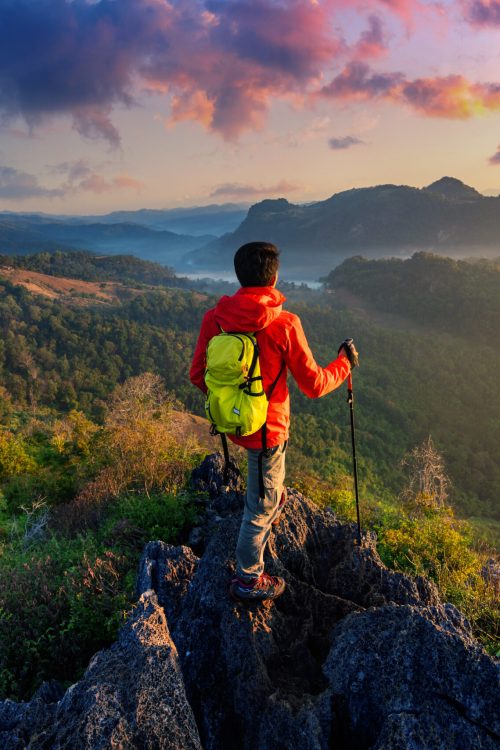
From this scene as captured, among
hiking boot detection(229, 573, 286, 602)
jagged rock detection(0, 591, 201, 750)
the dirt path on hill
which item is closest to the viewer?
jagged rock detection(0, 591, 201, 750)

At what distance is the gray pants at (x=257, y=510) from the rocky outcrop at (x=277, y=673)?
319 mm

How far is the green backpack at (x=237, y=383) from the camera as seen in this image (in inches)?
114

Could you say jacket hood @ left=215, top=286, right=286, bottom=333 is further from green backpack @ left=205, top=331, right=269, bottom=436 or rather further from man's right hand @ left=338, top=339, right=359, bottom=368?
man's right hand @ left=338, top=339, right=359, bottom=368

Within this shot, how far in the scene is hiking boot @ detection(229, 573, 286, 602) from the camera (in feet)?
11.2

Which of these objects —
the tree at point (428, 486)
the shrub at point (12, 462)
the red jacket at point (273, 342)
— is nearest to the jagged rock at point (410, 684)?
the red jacket at point (273, 342)

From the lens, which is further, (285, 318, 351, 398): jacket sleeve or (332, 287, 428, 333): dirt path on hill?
(332, 287, 428, 333): dirt path on hill

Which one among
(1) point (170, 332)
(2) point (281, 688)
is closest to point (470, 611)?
(2) point (281, 688)

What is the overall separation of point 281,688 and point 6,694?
2157 mm

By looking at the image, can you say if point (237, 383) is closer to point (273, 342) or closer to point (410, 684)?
point (273, 342)

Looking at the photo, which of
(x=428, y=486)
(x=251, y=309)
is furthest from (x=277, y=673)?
(x=428, y=486)

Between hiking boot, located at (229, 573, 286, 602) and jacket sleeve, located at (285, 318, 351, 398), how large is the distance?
157cm

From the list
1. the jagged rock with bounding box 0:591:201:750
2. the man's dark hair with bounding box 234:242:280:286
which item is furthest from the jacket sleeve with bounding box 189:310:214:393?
the jagged rock with bounding box 0:591:201:750

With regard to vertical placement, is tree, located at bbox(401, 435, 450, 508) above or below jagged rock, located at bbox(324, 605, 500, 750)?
below

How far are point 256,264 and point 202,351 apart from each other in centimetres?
82
